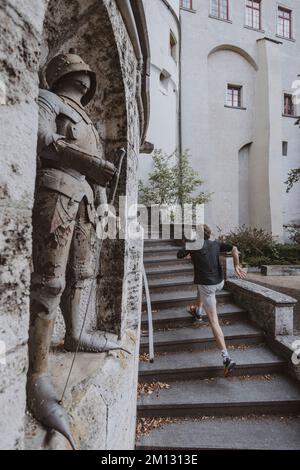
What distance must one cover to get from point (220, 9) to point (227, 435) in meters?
18.0

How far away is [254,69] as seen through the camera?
15.5m

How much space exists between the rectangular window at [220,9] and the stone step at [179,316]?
15.6 m

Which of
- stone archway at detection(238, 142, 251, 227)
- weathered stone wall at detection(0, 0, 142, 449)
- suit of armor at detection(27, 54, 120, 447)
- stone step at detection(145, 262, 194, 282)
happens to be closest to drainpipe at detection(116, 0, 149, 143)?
weathered stone wall at detection(0, 0, 142, 449)

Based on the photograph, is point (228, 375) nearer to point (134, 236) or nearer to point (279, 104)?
point (134, 236)

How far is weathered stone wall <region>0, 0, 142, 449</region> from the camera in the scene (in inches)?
39.4

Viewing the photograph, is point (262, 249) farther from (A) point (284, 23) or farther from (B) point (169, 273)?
(A) point (284, 23)

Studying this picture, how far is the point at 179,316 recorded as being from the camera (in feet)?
14.7

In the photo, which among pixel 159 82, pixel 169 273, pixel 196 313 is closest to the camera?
pixel 196 313

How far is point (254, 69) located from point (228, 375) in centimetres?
1628

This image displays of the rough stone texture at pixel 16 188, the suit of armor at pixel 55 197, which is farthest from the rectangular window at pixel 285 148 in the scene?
the rough stone texture at pixel 16 188

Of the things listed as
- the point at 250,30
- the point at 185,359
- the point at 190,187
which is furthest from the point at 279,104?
the point at 185,359

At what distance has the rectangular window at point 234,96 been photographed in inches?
608

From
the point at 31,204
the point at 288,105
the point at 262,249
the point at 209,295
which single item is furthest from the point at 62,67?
the point at 288,105

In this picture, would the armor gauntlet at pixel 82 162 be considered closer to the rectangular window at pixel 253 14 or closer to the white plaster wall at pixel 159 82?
the white plaster wall at pixel 159 82
